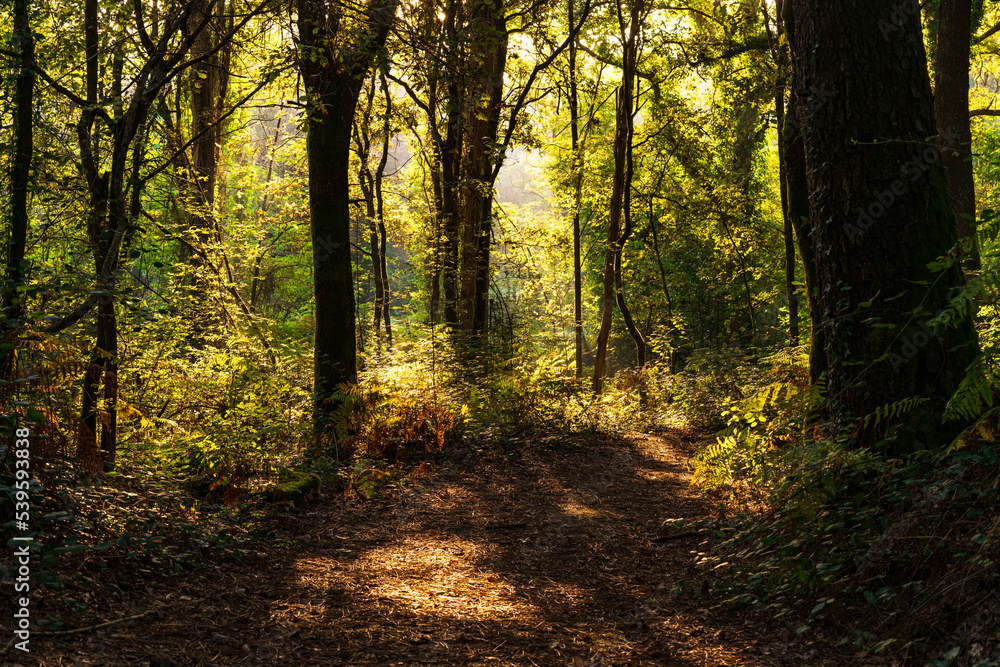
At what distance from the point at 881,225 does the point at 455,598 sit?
12.6ft

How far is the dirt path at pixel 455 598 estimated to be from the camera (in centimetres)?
322

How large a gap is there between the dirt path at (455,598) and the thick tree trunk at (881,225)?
1.82 meters

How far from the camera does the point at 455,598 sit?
423 centimetres

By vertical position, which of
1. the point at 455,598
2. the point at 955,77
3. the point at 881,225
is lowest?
the point at 455,598

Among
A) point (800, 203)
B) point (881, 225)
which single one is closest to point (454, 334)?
point (800, 203)

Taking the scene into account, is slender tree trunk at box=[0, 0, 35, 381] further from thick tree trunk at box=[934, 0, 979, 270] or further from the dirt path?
thick tree trunk at box=[934, 0, 979, 270]

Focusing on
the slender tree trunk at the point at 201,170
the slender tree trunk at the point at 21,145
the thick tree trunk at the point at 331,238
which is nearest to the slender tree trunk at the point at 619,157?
the thick tree trunk at the point at 331,238

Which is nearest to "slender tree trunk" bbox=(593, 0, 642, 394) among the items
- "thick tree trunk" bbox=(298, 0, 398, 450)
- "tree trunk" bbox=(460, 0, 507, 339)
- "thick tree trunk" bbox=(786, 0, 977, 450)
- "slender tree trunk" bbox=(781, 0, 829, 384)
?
"tree trunk" bbox=(460, 0, 507, 339)

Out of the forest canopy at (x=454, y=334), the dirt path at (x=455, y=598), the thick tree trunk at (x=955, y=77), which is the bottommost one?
the dirt path at (x=455, y=598)

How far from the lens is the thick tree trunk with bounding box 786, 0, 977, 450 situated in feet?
13.6

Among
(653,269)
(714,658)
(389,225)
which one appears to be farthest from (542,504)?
(653,269)

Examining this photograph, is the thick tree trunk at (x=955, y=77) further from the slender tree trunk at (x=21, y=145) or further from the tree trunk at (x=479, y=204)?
the slender tree trunk at (x=21, y=145)

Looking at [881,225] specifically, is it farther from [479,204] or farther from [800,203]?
[479,204]

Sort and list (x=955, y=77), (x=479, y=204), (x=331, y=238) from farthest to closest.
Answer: (x=479, y=204) < (x=955, y=77) < (x=331, y=238)
